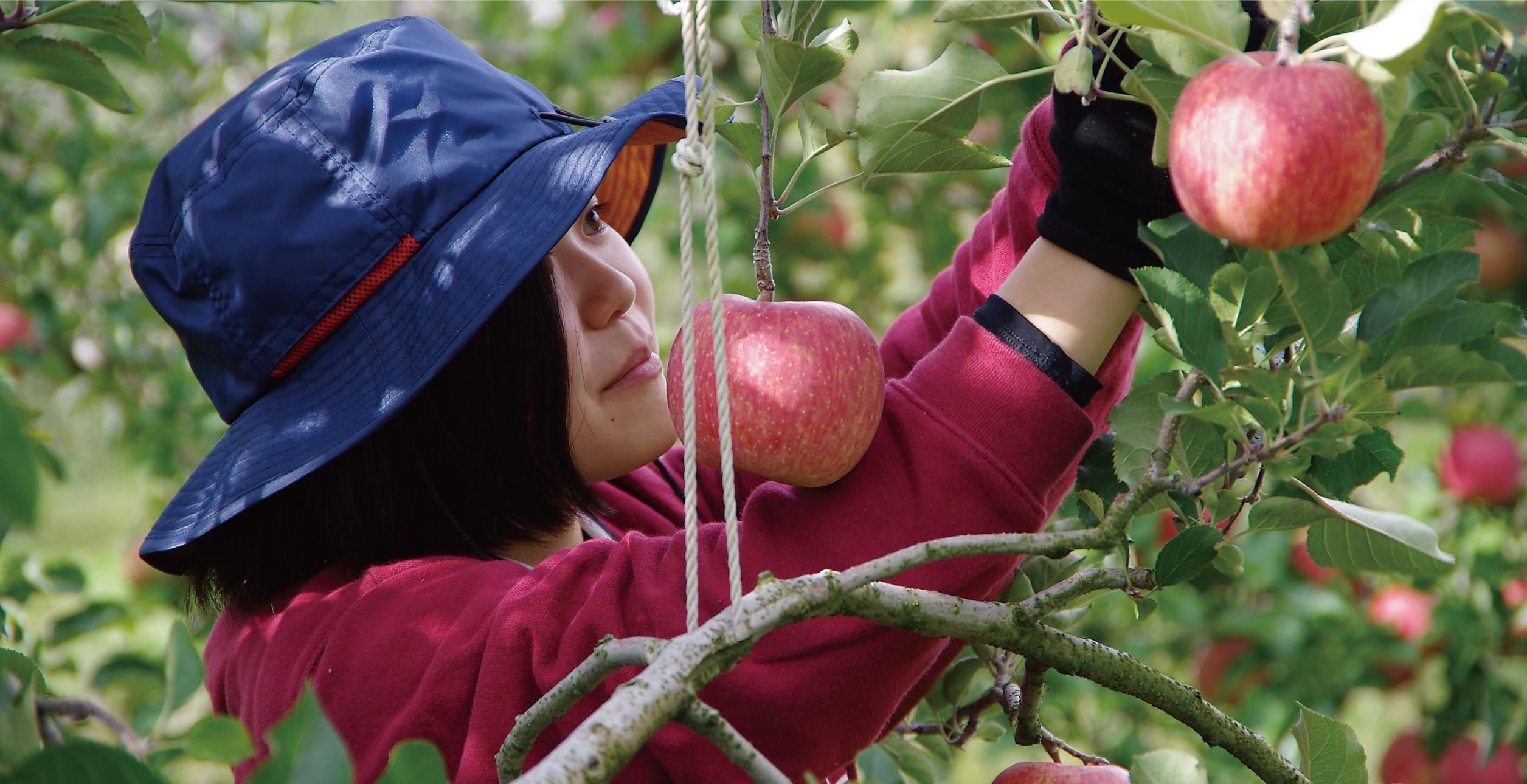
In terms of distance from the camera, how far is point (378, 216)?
0.90 metres

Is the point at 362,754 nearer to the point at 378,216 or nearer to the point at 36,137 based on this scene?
the point at 378,216

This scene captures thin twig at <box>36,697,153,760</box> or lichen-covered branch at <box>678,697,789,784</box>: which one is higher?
thin twig at <box>36,697,153,760</box>

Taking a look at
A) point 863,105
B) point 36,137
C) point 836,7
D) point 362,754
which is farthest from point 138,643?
point 863,105

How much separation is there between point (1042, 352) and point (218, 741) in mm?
477

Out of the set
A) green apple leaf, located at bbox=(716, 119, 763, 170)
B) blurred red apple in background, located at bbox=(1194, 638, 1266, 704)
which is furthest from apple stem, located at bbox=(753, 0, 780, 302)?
blurred red apple in background, located at bbox=(1194, 638, 1266, 704)

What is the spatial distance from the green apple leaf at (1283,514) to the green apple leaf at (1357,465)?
38mm

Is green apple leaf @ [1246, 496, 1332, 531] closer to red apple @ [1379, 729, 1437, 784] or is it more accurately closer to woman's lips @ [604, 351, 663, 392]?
woman's lips @ [604, 351, 663, 392]

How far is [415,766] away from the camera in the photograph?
39cm

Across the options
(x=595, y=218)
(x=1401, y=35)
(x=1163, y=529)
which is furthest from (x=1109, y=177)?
(x=1163, y=529)

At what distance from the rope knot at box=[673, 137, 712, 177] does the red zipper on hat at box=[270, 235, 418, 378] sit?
39 cm

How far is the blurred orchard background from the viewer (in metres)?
1.81

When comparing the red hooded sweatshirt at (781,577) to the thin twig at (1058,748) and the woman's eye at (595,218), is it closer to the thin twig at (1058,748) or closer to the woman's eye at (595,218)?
the thin twig at (1058,748)

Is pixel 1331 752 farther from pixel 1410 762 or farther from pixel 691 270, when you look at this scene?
pixel 1410 762

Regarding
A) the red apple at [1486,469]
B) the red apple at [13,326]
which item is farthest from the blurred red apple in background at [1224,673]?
the red apple at [13,326]
